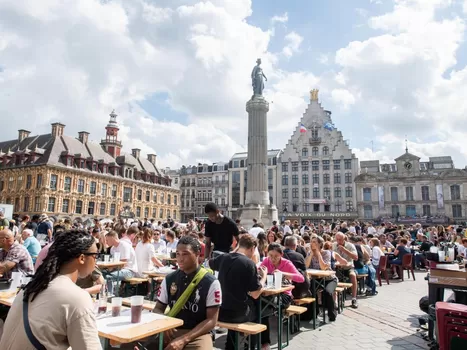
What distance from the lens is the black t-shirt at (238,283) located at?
4713 millimetres

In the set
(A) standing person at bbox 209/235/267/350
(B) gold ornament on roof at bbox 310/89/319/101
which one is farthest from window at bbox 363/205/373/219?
(A) standing person at bbox 209/235/267/350

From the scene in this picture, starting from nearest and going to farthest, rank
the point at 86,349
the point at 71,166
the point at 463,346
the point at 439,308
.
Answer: the point at 86,349 → the point at 463,346 → the point at 439,308 → the point at 71,166

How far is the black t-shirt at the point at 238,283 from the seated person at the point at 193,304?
1.11 meters

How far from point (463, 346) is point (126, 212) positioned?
45949mm

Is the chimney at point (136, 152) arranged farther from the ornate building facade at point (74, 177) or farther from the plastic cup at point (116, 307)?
the plastic cup at point (116, 307)

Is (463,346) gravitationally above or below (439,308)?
below

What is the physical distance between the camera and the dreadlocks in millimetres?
2074

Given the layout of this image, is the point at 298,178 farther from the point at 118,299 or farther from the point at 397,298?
the point at 118,299

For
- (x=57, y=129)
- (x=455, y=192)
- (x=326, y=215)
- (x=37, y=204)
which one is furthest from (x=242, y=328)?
(x=455, y=192)

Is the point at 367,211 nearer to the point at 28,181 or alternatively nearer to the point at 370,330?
the point at 28,181

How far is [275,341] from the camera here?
607cm

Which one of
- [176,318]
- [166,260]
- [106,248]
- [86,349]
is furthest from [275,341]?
[106,248]

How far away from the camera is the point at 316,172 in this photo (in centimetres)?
5394

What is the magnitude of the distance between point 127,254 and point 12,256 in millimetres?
2672
